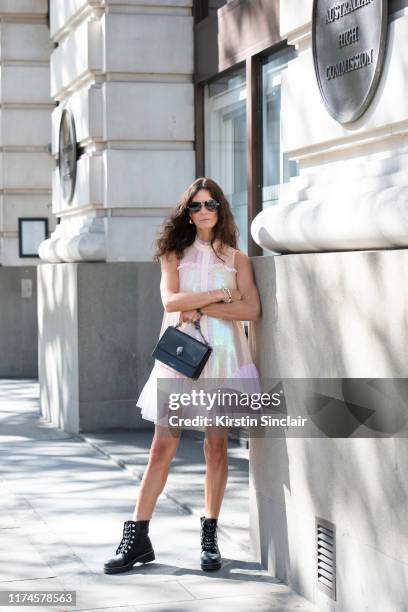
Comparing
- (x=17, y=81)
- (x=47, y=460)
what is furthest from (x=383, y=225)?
(x=17, y=81)

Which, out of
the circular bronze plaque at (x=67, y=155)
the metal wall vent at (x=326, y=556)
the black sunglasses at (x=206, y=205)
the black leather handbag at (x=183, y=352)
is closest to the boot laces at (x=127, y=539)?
the black leather handbag at (x=183, y=352)

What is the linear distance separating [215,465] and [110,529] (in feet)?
3.96

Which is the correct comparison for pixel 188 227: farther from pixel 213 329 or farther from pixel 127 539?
pixel 127 539

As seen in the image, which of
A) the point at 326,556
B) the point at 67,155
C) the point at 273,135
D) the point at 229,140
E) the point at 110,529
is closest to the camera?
the point at 326,556

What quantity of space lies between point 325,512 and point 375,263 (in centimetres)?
127

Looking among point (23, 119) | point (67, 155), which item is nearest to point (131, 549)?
point (67, 155)

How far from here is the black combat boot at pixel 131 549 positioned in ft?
20.1

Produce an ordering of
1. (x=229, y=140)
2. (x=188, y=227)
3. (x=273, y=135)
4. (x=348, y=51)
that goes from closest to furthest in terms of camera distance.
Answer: (x=348, y=51), (x=188, y=227), (x=273, y=135), (x=229, y=140)

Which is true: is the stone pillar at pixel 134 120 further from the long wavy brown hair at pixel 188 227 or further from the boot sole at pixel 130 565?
the boot sole at pixel 130 565

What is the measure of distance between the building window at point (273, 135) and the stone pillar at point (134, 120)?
5.68 feet

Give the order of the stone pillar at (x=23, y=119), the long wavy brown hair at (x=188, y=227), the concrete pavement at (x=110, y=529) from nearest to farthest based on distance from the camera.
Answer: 1. the concrete pavement at (x=110, y=529)
2. the long wavy brown hair at (x=188, y=227)
3. the stone pillar at (x=23, y=119)

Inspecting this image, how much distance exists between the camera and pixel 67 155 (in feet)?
40.7

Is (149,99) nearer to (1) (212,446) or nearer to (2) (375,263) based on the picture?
(1) (212,446)

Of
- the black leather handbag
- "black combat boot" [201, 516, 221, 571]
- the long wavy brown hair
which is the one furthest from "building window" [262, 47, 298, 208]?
"black combat boot" [201, 516, 221, 571]
